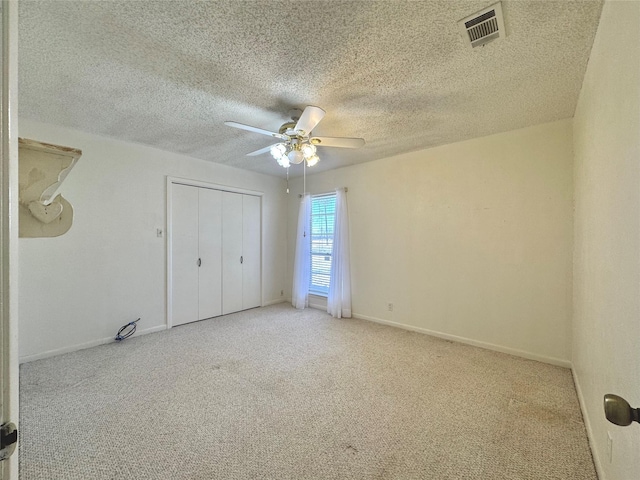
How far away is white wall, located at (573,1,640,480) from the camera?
3.23ft

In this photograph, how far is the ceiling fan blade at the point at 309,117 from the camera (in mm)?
1976

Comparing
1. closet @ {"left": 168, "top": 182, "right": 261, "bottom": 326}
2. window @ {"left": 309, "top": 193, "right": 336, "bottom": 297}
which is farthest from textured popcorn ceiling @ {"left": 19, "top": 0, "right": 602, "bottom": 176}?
window @ {"left": 309, "top": 193, "right": 336, "bottom": 297}

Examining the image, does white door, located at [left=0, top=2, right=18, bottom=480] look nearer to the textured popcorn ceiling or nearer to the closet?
the textured popcorn ceiling

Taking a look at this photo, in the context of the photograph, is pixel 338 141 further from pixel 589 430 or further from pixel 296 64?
pixel 589 430

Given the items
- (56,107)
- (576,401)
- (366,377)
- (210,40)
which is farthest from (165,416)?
(576,401)

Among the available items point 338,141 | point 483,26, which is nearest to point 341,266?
point 338,141

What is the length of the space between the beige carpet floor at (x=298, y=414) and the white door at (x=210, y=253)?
1.06 metres

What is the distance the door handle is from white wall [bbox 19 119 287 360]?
4.12m

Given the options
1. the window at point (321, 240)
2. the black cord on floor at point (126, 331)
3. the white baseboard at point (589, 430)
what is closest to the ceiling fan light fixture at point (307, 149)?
the window at point (321, 240)

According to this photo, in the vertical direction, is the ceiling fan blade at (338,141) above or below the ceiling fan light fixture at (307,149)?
above

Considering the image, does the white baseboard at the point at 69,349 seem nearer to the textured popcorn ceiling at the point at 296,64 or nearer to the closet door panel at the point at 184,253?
the closet door panel at the point at 184,253

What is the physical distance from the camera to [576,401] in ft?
6.82

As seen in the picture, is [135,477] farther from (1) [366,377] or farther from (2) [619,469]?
(2) [619,469]

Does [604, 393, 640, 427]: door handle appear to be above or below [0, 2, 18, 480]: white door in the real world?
below
